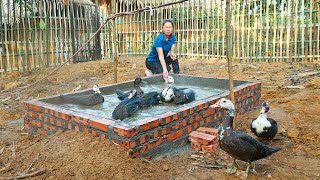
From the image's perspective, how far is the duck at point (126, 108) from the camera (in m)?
4.58

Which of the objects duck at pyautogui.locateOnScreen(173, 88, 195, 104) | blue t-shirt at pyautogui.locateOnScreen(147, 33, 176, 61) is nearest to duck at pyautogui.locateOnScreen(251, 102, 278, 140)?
duck at pyautogui.locateOnScreen(173, 88, 195, 104)

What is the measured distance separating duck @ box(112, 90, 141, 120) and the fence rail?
14.5 feet

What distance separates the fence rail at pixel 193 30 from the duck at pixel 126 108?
4.42 meters

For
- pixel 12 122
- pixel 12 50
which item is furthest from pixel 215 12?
pixel 12 122

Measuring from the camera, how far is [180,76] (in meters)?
7.44

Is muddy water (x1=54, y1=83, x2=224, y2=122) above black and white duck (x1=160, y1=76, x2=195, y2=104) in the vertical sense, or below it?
below

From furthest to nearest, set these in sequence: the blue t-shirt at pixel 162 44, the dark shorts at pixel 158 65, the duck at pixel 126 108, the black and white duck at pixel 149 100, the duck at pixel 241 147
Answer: the dark shorts at pixel 158 65, the blue t-shirt at pixel 162 44, the black and white duck at pixel 149 100, the duck at pixel 126 108, the duck at pixel 241 147

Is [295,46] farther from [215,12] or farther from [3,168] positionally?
Result: [3,168]

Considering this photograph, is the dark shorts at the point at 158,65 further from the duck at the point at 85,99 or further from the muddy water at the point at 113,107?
the duck at the point at 85,99

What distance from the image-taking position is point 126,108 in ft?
15.4

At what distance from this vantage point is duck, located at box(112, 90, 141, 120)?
180 inches

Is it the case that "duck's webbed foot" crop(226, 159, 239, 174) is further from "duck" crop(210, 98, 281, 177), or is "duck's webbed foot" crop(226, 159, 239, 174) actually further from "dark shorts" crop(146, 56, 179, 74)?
"dark shorts" crop(146, 56, 179, 74)

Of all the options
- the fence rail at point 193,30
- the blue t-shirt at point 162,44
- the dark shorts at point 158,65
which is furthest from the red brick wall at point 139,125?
the fence rail at point 193,30

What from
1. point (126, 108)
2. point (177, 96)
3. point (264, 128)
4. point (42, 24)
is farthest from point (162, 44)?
point (42, 24)
